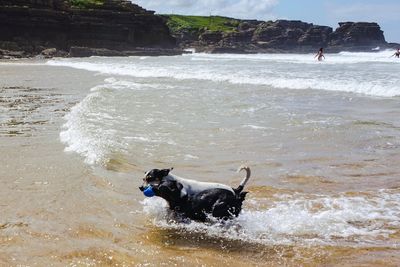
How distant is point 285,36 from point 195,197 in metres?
125

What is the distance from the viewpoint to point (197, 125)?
462 inches

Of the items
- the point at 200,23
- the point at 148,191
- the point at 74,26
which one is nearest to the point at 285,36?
the point at 200,23

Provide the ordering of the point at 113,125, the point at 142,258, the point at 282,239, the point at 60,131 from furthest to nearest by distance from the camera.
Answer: the point at 113,125 → the point at 60,131 → the point at 282,239 → the point at 142,258

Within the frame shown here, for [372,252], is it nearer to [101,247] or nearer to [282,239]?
[282,239]

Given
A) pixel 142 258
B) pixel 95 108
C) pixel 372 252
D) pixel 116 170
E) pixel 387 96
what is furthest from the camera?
pixel 387 96

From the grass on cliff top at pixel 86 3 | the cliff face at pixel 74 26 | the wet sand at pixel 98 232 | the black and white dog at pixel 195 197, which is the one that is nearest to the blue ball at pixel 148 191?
the black and white dog at pixel 195 197

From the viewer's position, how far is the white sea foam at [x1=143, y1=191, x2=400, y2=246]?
16.5 feet

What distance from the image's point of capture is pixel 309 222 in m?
5.47

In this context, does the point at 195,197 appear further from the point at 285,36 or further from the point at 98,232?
the point at 285,36

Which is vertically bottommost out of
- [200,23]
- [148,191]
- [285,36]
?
[148,191]

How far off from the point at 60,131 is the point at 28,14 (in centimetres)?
6202

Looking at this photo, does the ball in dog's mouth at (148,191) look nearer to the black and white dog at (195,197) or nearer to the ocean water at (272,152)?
the black and white dog at (195,197)

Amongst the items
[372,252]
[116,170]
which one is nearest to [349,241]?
[372,252]

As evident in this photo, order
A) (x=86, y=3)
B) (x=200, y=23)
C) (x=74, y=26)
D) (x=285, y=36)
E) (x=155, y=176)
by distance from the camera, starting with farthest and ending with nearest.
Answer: (x=200, y=23)
(x=285, y=36)
(x=86, y=3)
(x=74, y=26)
(x=155, y=176)
